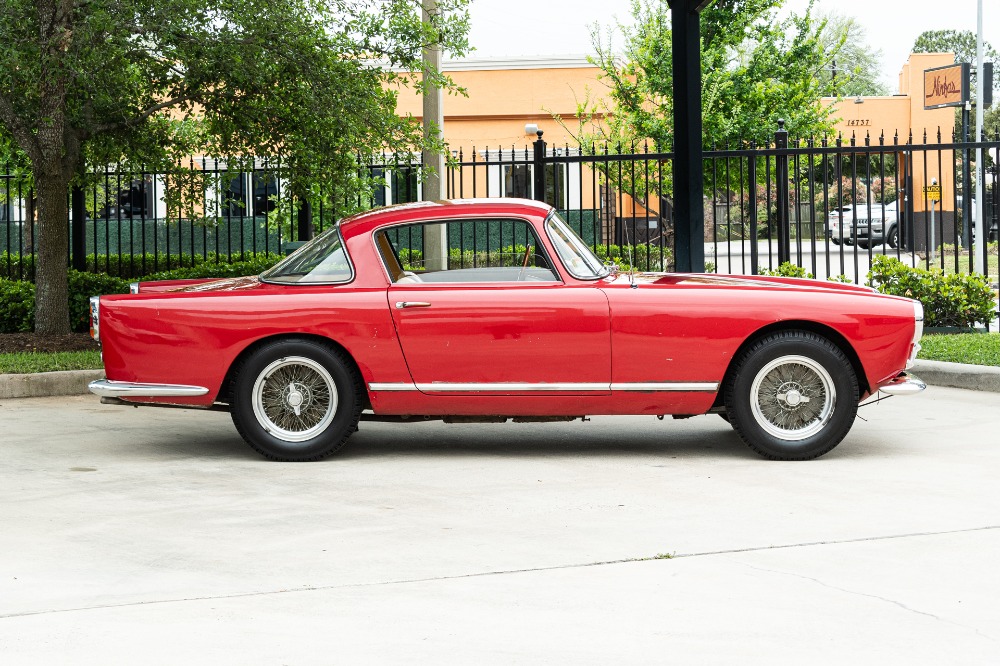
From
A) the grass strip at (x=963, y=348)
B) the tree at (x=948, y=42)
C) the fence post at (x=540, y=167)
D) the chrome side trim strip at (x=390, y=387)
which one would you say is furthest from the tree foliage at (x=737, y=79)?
the tree at (x=948, y=42)

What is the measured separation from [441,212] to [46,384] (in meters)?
4.53

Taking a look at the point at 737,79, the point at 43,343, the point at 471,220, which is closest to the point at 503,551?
the point at 471,220

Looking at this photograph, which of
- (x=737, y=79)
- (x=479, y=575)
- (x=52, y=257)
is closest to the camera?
(x=479, y=575)

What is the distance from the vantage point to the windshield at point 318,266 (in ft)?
24.5

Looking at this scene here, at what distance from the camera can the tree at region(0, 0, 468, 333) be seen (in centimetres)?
1067

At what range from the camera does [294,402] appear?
735cm

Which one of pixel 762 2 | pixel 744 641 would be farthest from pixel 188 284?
pixel 762 2

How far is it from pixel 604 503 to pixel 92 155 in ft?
31.9

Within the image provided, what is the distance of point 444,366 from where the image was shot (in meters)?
7.25

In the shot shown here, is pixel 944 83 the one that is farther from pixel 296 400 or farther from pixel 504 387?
pixel 296 400

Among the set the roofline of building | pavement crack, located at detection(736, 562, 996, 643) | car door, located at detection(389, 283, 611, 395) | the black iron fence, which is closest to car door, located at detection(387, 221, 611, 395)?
car door, located at detection(389, 283, 611, 395)

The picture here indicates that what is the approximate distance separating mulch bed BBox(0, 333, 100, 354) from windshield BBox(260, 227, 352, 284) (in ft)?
16.6

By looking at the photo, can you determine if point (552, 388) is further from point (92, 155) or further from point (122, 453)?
point (92, 155)

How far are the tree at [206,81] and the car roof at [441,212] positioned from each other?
12.4 ft
